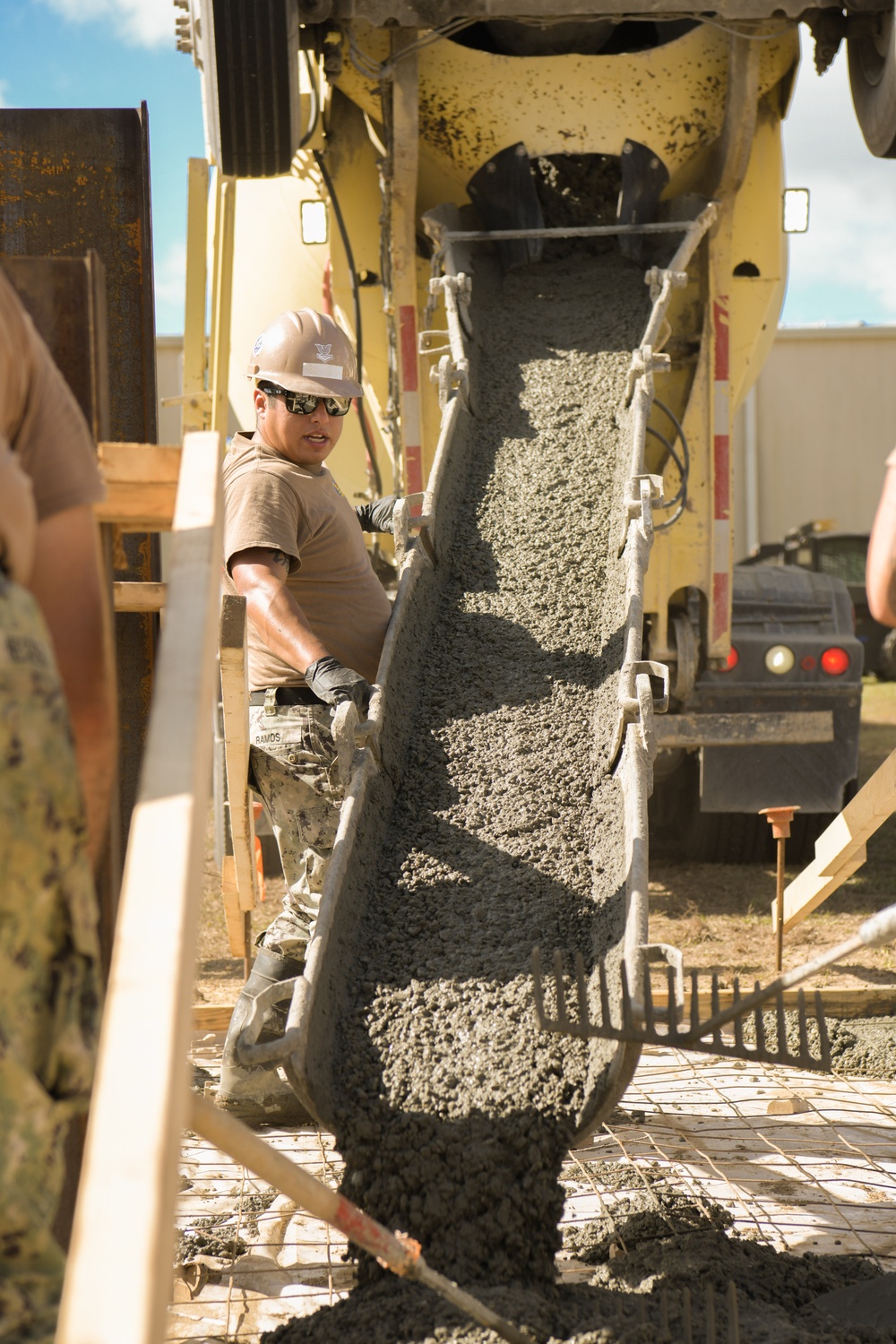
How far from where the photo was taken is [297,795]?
332 centimetres

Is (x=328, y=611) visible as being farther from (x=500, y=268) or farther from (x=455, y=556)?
(x=500, y=268)

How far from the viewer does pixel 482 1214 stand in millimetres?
2152

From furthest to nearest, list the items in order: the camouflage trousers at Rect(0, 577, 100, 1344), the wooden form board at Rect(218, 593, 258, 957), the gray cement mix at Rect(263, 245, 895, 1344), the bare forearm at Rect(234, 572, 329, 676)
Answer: the bare forearm at Rect(234, 572, 329, 676) → the wooden form board at Rect(218, 593, 258, 957) → the gray cement mix at Rect(263, 245, 895, 1344) → the camouflage trousers at Rect(0, 577, 100, 1344)

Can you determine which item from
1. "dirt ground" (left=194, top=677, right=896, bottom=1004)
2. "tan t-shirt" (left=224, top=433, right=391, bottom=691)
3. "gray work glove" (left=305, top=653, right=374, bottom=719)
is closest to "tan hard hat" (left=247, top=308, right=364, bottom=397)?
"tan t-shirt" (left=224, top=433, right=391, bottom=691)

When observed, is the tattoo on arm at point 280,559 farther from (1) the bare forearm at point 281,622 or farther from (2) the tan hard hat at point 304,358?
(2) the tan hard hat at point 304,358

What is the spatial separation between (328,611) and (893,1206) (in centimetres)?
201

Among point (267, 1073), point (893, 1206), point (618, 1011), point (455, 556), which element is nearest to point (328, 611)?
point (455, 556)

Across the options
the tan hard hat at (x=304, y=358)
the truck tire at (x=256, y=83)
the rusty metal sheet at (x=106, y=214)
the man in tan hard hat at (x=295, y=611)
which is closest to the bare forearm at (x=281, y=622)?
the man in tan hard hat at (x=295, y=611)

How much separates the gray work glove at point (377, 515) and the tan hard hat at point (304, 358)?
1.90 feet

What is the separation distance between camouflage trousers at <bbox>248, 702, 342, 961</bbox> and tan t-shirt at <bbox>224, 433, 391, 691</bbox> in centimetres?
14

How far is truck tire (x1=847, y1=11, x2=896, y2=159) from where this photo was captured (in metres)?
4.25

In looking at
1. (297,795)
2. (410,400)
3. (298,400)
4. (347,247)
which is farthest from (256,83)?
(297,795)

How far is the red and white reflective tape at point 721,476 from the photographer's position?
4.70m

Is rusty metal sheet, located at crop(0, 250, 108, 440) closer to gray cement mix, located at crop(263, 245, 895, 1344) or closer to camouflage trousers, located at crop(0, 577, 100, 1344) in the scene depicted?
camouflage trousers, located at crop(0, 577, 100, 1344)
